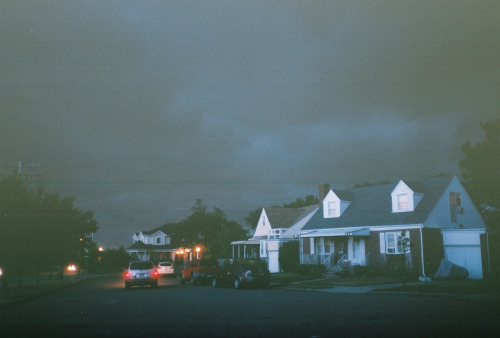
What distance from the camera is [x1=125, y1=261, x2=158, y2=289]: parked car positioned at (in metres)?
29.2

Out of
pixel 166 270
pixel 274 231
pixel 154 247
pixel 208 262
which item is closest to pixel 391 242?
pixel 208 262

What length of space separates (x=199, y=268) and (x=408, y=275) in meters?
14.2

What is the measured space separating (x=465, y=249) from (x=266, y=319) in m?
23.9

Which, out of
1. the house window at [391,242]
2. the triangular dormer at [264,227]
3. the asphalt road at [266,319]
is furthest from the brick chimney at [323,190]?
the asphalt road at [266,319]

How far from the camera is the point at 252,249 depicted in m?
57.8

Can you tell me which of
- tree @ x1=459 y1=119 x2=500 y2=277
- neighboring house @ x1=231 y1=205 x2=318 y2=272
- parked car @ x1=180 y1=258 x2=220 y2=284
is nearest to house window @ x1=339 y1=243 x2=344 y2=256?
neighboring house @ x1=231 y1=205 x2=318 y2=272

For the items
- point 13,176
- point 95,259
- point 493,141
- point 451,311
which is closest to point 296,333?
point 451,311

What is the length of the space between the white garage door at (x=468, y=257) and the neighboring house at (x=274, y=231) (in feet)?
62.0

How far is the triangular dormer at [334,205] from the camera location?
42125mm

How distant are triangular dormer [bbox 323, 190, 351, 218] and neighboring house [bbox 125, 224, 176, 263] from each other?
201 feet

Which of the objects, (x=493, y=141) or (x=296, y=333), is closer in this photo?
(x=296, y=333)

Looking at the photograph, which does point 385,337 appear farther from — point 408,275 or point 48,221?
point 48,221

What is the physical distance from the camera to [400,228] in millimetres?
34406

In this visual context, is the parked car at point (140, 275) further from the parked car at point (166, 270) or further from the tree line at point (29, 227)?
the parked car at point (166, 270)
